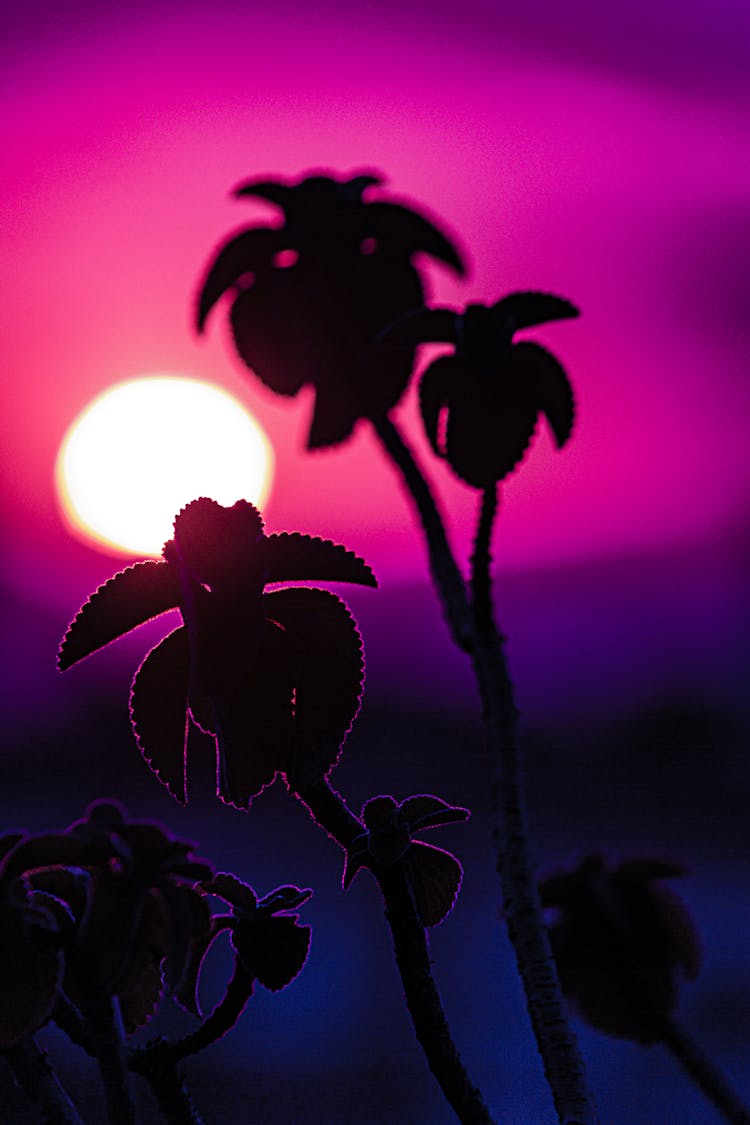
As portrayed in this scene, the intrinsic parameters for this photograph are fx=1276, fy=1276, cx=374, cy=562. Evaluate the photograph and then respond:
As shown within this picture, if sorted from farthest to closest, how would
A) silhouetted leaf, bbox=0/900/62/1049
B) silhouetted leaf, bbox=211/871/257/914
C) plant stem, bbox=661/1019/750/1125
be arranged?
plant stem, bbox=661/1019/750/1125
silhouetted leaf, bbox=211/871/257/914
silhouetted leaf, bbox=0/900/62/1049

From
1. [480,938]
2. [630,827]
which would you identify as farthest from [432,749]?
[480,938]

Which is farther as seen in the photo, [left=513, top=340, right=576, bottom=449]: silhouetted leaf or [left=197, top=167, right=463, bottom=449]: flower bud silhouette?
[left=197, top=167, right=463, bottom=449]: flower bud silhouette

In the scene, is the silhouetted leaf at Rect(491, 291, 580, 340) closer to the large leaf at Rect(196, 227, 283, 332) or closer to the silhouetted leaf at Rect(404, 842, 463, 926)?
the large leaf at Rect(196, 227, 283, 332)

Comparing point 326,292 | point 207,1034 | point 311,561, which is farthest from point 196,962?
point 326,292

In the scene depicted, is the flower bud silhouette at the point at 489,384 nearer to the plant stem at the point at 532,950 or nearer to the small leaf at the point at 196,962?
the plant stem at the point at 532,950

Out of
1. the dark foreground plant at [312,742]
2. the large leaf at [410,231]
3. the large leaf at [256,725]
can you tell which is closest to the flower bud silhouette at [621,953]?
the dark foreground plant at [312,742]

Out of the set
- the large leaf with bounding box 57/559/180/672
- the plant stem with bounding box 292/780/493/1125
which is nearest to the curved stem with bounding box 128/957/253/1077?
the plant stem with bounding box 292/780/493/1125

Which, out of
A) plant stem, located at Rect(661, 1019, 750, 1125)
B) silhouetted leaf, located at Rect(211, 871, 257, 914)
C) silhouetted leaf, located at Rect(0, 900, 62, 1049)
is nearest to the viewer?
silhouetted leaf, located at Rect(0, 900, 62, 1049)
